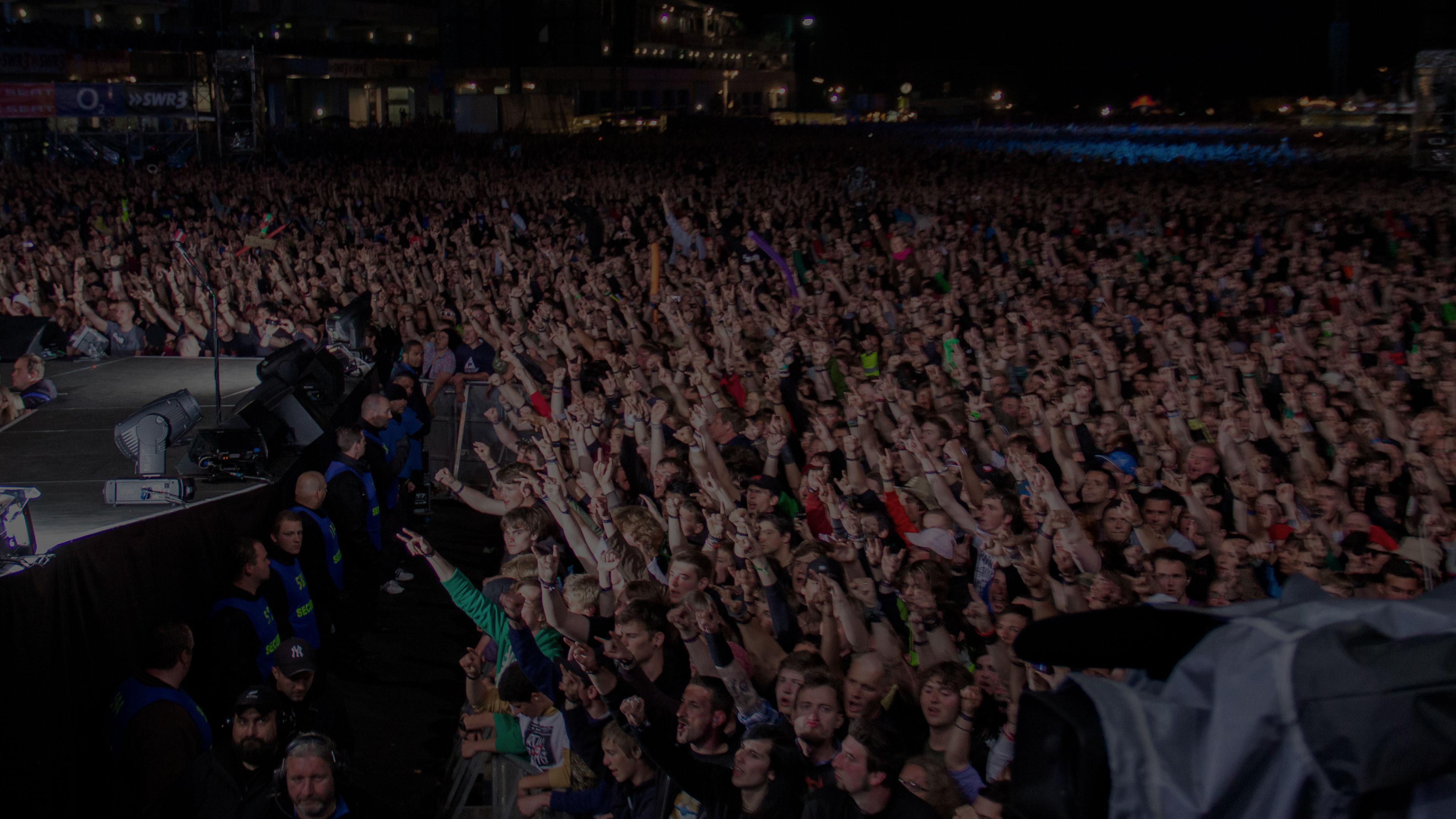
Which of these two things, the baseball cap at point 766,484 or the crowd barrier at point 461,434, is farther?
the crowd barrier at point 461,434

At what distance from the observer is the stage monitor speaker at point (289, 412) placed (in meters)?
6.29

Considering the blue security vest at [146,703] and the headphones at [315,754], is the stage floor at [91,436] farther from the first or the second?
the headphones at [315,754]

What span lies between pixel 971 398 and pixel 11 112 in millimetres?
20934

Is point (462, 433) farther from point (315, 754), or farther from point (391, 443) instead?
point (315, 754)

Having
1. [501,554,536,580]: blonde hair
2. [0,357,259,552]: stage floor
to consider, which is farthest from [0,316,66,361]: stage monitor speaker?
[501,554,536,580]: blonde hair

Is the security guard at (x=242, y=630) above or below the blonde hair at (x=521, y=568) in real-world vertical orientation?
below

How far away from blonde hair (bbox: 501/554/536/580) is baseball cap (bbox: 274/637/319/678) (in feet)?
2.59

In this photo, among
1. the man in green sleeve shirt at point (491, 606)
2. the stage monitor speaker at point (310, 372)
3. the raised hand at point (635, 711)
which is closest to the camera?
the raised hand at point (635, 711)

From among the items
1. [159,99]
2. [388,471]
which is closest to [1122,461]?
[388,471]

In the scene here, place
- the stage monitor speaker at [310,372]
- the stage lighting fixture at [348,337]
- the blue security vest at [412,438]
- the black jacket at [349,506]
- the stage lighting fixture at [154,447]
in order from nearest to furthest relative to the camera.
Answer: the stage lighting fixture at [154,447]
the black jacket at [349,506]
the stage monitor speaker at [310,372]
the blue security vest at [412,438]
the stage lighting fixture at [348,337]

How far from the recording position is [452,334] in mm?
9344

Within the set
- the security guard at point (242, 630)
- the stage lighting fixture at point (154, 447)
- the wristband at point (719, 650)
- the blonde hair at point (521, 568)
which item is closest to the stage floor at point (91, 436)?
the stage lighting fixture at point (154, 447)

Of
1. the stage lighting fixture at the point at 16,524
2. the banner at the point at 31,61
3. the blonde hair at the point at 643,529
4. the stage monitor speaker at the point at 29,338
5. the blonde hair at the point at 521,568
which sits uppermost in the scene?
the banner at the point at 31,61

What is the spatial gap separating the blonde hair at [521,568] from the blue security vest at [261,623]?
1.06m
